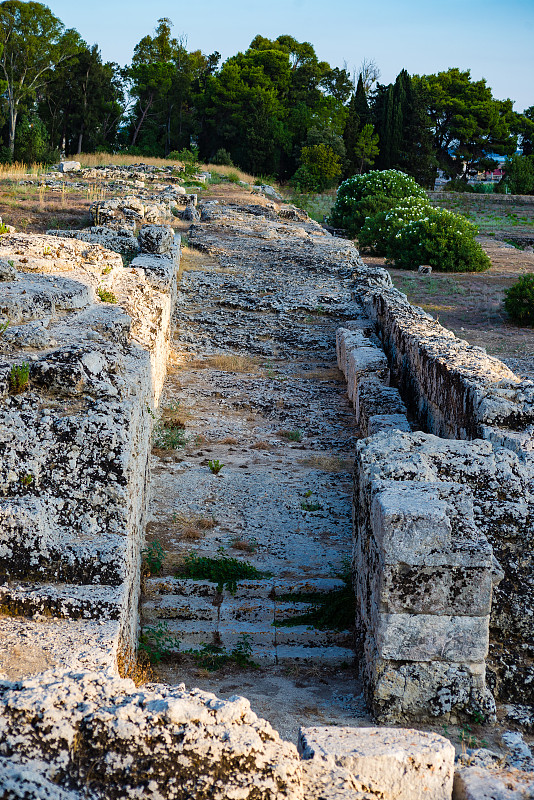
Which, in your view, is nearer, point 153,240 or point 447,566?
point 447,566

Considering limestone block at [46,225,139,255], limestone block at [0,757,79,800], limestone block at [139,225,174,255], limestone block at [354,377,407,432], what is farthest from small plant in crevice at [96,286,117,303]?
limestone block at [46,225,139,255]

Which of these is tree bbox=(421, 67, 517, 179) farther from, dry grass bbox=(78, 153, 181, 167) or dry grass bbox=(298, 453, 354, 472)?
dry grass bbox=(298, 453, 354, 472)

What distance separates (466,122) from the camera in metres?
48.7

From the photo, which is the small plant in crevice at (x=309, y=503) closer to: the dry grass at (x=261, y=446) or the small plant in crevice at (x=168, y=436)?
the dry grass at (x=261, y=446)

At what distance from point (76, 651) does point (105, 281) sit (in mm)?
4695

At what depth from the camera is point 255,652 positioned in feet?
12.4

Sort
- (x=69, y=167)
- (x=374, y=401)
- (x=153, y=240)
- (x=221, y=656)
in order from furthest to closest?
(x=69, y=167)
(x=153, y=240)
(x=374, y=401)
(x=221, y=656)

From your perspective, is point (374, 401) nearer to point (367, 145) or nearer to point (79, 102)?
point (367, 145)

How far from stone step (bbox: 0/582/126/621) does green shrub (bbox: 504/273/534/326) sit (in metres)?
11.7

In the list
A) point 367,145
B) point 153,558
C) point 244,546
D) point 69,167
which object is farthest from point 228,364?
point 367,145

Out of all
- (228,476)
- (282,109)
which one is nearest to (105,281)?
(228,476)

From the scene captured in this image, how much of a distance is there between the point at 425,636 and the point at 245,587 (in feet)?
5.15

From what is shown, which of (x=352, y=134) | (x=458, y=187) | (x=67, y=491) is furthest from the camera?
(x=352, y=134)

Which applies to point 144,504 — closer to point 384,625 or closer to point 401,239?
point 384,625
